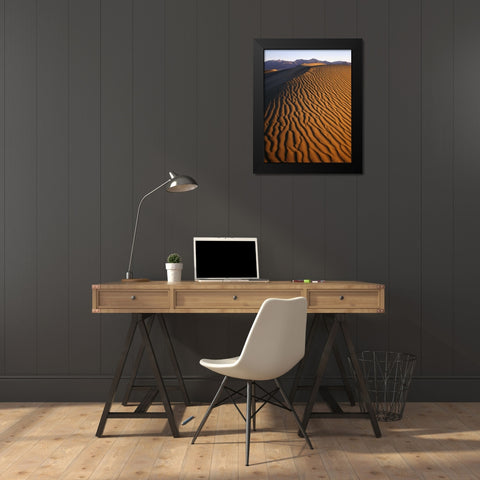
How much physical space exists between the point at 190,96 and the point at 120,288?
144 cm

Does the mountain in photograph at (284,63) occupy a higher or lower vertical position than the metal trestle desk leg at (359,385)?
higher

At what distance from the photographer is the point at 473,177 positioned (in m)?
3.51

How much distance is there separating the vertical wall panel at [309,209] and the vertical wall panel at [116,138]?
3.63ft

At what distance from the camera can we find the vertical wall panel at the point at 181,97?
350cm

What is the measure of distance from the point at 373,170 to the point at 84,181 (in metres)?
1.92

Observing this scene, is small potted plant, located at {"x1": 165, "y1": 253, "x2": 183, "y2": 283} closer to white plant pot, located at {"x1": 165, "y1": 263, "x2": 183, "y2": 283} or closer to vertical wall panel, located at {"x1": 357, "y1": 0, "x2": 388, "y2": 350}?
white plant pot, located at {"x1": 165, "y1": 263, "x2": 183, "y2": 283}

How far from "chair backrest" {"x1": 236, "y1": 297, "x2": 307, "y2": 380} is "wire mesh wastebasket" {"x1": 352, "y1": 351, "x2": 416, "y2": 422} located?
94cm

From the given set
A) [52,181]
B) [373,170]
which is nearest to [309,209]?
[373,170]

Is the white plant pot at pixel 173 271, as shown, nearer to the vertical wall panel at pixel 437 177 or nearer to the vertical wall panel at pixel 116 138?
the vertical wall panel at pixel 116 138

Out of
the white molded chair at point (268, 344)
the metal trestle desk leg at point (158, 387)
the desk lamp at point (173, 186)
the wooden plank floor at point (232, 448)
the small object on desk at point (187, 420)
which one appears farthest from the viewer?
the desk lamp at point (173, 186)

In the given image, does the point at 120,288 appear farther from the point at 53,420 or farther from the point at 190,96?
the point at 190,96

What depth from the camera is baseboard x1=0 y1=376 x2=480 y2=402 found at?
11.2 ft

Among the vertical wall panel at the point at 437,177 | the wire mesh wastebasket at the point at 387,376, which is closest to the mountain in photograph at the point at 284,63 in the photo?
the vertical wall panel at the point at 437,177

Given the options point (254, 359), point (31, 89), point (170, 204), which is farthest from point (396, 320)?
point (31, 89)
